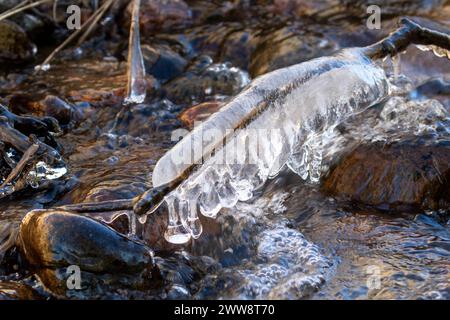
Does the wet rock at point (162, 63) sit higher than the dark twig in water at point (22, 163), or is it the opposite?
the dark twig in water at point (22, 163)

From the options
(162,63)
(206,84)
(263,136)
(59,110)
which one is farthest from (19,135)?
(162,63)

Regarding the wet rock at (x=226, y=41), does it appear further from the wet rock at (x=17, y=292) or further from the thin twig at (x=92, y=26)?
the wet rock at (x=17, y=292)

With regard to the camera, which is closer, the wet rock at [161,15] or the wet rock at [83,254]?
the wet rock at [83,254]

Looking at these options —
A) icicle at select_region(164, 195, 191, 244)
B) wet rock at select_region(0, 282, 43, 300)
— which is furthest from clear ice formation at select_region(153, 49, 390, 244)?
wet rock at select_region(0, 282, 43, 300)

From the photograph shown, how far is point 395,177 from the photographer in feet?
10.9

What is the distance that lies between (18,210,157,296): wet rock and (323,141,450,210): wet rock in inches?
46.1

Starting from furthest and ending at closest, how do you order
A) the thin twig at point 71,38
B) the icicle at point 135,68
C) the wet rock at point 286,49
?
the thin twig at point 71,38 → the wet rock at point 286,49 → the icicle at point 135,68

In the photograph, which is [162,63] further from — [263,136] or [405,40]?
[263,136]

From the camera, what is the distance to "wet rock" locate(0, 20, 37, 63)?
17.8 feet

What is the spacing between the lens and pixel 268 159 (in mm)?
3162

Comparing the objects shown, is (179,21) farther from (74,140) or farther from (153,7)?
(74,140)

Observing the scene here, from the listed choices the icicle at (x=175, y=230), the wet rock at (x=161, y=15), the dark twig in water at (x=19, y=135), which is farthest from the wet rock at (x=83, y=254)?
the wet rock at (x=161, y=15)

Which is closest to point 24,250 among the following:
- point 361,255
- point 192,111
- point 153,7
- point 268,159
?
point 268,159

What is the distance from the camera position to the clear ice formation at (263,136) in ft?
8.92
